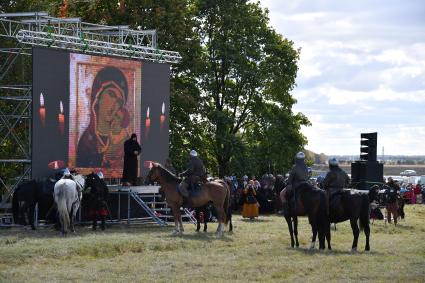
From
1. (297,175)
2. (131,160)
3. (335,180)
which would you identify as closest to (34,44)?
(131,160)

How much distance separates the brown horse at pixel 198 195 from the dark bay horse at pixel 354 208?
4.69m

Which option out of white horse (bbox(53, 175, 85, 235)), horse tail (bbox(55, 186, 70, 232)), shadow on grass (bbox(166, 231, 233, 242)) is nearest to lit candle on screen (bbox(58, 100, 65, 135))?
white horse (bbox(53, 175, 85, 235))

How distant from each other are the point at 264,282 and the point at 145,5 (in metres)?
26.2

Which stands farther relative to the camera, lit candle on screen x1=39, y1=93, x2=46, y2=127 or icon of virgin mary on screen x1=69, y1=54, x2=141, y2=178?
icon of virgin mary on screen x1=69, y1=54, x2=141, y2=178

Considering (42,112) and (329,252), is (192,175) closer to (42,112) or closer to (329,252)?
(42,112)

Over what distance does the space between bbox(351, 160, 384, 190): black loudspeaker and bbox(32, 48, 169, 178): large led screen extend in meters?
7.07

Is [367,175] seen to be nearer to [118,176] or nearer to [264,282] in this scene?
[118,176]

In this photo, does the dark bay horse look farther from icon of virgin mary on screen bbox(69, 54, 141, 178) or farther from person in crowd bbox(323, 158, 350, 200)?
icon of virgin mary on screen bbox(69, 54, 141, 178)

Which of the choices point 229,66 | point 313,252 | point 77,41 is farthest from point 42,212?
point 229,66

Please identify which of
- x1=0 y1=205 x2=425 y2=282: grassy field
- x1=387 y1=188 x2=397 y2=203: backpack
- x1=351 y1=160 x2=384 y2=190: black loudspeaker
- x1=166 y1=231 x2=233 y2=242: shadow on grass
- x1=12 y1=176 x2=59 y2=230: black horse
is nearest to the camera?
x1=0 y1=205 x2=425 y2=282: grassy field

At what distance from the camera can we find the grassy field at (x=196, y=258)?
1733 centimetres

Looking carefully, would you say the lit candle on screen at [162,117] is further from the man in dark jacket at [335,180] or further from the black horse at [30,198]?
the man in dark jacket at [335,180]

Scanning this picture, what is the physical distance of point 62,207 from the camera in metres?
25.5

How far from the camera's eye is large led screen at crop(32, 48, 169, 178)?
91.9 feet
